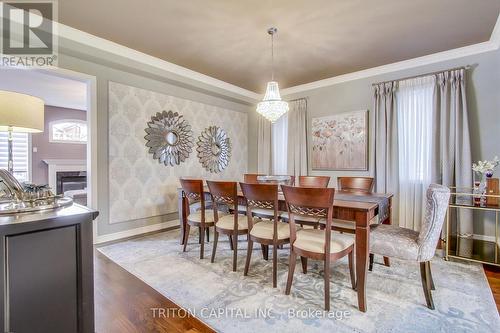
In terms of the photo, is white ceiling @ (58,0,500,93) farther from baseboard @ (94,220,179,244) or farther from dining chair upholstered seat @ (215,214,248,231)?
baseboard @ (94,220,179,244)

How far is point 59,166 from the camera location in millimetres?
6812

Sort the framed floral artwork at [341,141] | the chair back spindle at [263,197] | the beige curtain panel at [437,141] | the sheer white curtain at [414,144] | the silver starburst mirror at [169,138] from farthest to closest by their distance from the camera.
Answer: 1. the framed floral artwork at [341,141]
2. the silver starburst mirror at [169,138]
3. the sheer white curtain at [414,144]
4. the beige curtain panel at [437,141]
5. the chair back spindle at [263,197]

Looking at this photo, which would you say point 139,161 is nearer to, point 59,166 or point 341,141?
point 341,141

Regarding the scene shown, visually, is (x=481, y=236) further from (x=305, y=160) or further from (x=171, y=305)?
(x=171, y=305)

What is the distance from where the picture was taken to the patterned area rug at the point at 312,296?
5.45 ft

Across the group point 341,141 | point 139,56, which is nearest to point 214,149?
point 139,56

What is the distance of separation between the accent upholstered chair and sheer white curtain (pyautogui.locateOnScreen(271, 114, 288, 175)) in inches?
128

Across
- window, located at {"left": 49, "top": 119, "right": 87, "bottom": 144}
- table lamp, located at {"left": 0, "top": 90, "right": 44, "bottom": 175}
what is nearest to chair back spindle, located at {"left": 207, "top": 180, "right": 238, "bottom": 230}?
table lamp, located at {"left": 0, "top": 90, "right": 44, "bottom": 175}

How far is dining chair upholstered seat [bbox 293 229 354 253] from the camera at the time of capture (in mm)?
1912

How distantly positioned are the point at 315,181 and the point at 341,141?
149cm

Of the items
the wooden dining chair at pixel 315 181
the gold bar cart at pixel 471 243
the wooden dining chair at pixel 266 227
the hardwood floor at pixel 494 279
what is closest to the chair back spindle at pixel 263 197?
the wooden dining chair at pixel 266 227

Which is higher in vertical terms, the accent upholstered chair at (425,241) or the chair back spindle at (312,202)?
the chair back spindle at (312,202)

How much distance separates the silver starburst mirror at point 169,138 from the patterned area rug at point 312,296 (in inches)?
65.8

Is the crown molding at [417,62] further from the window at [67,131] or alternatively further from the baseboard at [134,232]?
the window at [67,131]
